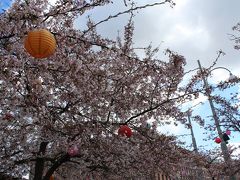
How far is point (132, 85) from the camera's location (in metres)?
12.0

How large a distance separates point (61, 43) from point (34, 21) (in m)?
1.65

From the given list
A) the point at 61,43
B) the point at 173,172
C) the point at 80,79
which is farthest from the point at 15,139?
the point at 173,172

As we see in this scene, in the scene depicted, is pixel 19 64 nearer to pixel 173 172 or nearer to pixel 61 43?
pixel 61 43

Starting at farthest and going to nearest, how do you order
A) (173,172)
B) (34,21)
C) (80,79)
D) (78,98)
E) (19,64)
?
(173,172) < (78,98) < (80,79) < (19,64) < (34,21)

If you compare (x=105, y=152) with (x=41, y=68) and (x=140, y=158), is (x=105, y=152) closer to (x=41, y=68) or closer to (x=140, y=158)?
(x=140, y=158)

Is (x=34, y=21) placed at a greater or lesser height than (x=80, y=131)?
greater

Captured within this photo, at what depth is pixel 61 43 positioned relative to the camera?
722 cm

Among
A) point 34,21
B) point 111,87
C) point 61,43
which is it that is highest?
point 111,87

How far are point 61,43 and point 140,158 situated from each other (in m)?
6.43

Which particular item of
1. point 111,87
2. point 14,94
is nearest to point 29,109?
point 14,94

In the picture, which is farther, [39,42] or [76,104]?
[76,104]

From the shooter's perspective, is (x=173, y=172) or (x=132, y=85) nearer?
(x=132, y=85)

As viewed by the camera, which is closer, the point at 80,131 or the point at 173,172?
the point at 80,131

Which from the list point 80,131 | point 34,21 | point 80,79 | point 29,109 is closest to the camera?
point 34,21
